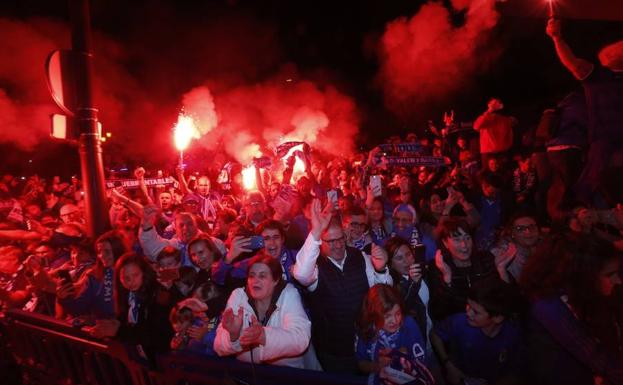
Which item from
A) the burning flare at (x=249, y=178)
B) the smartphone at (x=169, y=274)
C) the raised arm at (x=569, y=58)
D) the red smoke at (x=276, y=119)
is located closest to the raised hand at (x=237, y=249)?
the smartphone at (x=169, y=274)

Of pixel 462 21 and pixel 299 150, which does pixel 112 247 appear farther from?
pixel 462 21

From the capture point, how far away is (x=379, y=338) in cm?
293

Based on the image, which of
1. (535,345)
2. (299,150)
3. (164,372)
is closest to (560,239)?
(535,345)

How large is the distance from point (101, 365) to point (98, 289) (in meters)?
1.27

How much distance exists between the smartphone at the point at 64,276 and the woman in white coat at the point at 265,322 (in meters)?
2.50

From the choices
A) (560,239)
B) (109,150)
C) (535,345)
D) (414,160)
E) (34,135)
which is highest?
(109,150)

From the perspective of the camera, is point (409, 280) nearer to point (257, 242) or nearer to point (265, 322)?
point (265, 322)

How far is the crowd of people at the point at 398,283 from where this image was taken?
2582 mm

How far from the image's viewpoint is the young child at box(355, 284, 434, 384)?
9.44 ft

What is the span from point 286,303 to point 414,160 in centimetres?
444

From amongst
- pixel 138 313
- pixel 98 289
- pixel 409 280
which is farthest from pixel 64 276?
pixel 409 280

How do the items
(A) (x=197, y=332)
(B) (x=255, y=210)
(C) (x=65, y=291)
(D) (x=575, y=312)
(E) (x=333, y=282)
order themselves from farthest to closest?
(B) (x=255, y=210) → (C) (x=65, y=291) → (E) (x=333, y=282) → (A) (x=197, y=332) → (D) (x=575, y=312)

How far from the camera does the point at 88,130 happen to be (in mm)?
5180

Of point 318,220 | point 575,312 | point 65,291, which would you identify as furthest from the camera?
point 65,291
